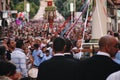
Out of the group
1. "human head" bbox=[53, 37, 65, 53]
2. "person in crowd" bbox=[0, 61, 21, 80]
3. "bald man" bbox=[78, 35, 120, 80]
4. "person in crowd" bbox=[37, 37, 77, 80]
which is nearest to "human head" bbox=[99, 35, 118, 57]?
"bald man" bbox=[78, 35, 120, 80]

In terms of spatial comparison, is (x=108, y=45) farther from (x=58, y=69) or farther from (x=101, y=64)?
(x=58, y=69)

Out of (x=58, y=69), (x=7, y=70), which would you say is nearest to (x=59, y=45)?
(x=58, y=69)

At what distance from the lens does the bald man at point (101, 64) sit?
675 cm

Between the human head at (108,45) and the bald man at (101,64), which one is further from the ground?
the human head at (108,45)

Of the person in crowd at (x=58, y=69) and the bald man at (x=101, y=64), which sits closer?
the bald man at (x=101, y=64)

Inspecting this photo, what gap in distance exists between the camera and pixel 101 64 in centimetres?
675

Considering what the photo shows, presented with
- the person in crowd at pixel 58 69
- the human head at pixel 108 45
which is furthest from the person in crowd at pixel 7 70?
the human head at pixel 108 45

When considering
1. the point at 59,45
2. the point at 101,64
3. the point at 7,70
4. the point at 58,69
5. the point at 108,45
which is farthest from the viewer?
the point at 59,45

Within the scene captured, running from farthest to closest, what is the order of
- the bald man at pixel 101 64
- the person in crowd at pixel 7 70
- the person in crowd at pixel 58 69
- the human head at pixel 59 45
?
1. the human head at pixel 59 45
2. the person in crowd at pixel 58 69
3. the bald man at pixel 101 64
4. the person in crowd at pixel 7 70

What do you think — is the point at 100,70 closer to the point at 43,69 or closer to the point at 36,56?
the point at 43,69

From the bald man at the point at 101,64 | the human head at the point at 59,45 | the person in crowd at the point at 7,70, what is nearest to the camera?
the person in crowd at the point at 7,70

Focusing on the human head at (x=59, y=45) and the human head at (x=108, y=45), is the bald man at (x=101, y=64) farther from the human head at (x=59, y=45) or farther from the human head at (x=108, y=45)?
the human head at (x=59, y=45)

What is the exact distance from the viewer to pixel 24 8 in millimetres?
111062

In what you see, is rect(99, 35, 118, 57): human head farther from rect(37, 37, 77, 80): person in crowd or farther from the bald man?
rect(37, 37, 77, 80): person in crowd
